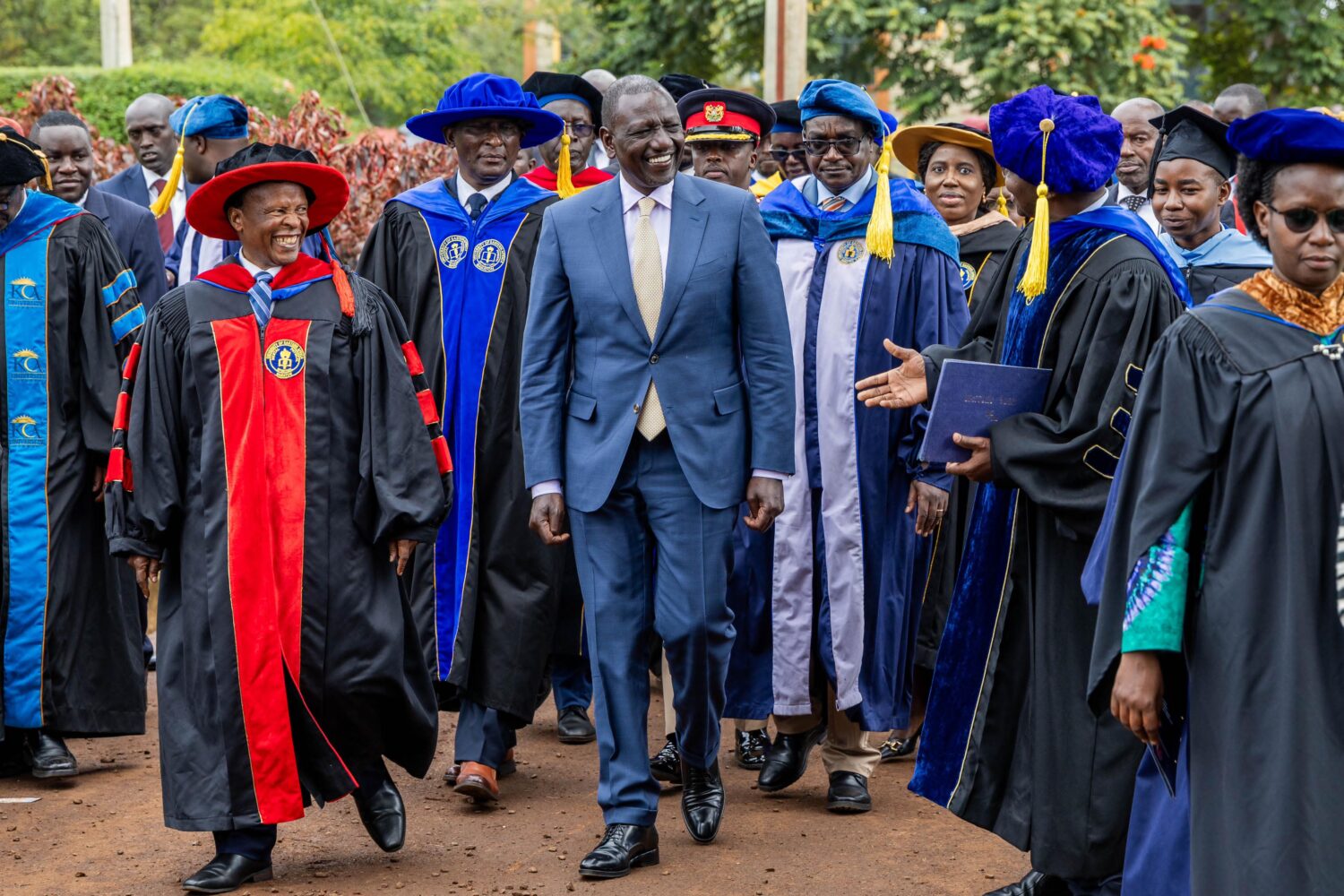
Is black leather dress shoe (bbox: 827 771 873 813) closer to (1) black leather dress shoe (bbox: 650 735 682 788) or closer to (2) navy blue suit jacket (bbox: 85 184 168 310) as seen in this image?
(1) black leather dress shoe (bbox: 650 735 682 788)

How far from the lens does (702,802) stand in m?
6.15

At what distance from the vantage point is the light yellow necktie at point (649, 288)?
19.2 ft

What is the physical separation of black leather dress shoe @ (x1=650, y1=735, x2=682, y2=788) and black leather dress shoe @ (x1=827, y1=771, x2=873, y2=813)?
0.62m

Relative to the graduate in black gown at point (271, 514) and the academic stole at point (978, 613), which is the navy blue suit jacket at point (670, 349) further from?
the academic stole at point (978, 613)

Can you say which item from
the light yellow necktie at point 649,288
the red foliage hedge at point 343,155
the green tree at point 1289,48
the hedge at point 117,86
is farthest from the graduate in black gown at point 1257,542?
the hedge at point 117,86

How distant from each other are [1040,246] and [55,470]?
13.6 feet

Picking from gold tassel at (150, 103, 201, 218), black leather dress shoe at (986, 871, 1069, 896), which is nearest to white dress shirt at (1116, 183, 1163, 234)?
black leather dress shoe at (986, 871, 1069, 896)

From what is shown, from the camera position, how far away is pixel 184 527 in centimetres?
580

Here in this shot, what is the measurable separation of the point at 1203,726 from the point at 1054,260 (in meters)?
1.75

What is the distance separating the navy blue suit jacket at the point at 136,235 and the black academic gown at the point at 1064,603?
502 centimetres

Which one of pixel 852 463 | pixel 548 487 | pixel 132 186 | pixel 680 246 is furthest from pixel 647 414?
pixel 132 186

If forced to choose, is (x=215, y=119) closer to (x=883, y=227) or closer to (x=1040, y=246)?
(x=883, y=227)

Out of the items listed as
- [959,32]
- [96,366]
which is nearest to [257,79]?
[959,32]

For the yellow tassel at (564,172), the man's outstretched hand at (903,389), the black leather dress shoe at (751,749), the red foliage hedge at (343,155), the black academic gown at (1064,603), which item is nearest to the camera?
the black academic gown at (1064,603)
